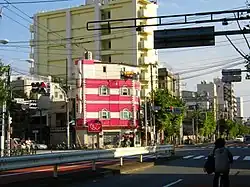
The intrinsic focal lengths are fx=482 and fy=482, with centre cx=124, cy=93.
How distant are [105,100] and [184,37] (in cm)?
4718

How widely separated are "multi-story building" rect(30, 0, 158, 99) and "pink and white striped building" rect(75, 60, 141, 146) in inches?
413

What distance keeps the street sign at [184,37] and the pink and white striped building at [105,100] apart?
45533 mm

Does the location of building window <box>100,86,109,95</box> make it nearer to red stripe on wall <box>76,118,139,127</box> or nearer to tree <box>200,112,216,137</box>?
red stripe on wall <box>76,118,139,127</box>

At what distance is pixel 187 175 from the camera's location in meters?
20.3

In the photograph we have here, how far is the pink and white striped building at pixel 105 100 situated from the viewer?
223ft

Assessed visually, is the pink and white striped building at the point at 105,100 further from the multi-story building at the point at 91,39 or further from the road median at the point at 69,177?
the road median at the point at 69,177

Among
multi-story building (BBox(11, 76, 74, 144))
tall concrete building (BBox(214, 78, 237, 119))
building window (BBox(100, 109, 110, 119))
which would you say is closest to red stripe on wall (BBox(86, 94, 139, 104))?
building window (BBox(100, 109, 110, 119))

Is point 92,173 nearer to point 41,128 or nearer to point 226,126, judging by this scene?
point 41,128

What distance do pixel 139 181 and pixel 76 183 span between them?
7.84 ft

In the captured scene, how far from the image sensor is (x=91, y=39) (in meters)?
87.4

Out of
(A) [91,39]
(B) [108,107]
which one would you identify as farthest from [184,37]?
(A) [91,39]

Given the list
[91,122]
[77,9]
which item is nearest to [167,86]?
[77,9]

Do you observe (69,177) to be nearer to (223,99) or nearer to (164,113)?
(164,113)

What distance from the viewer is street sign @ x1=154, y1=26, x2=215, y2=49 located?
22.4 m
